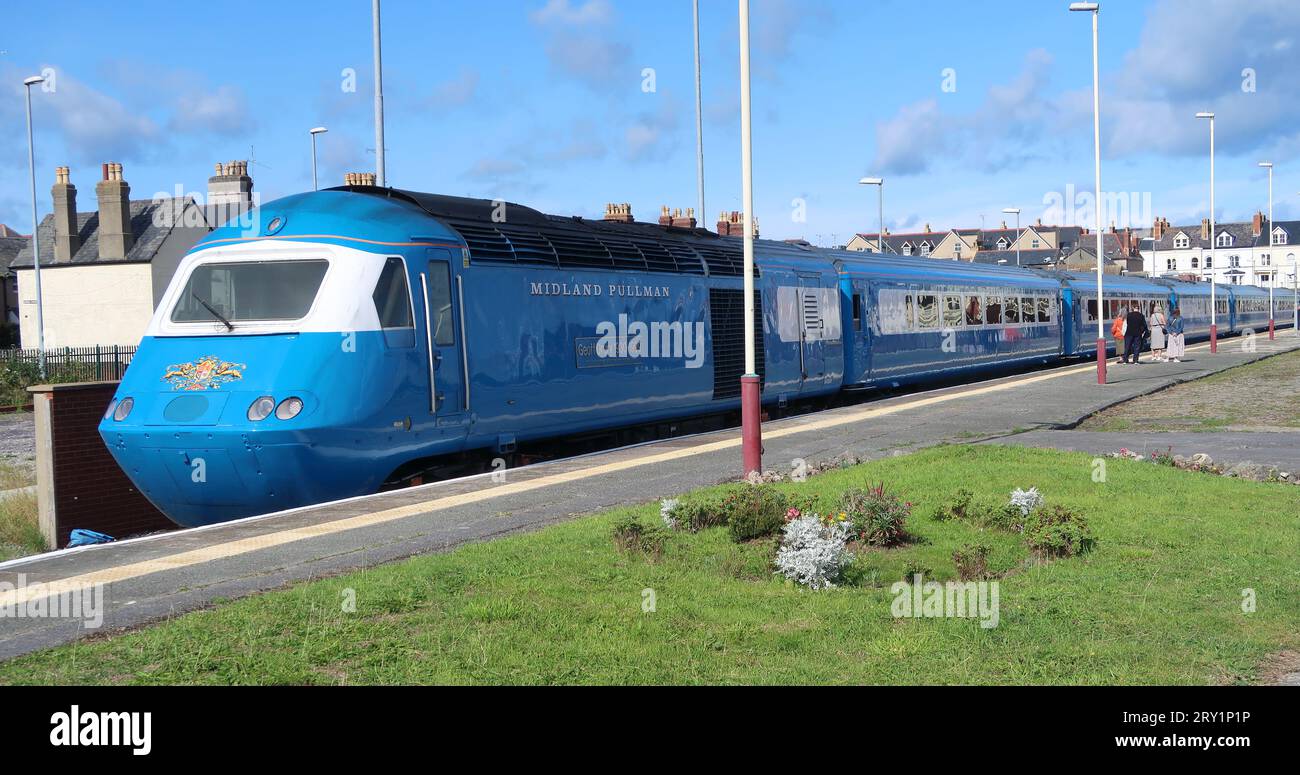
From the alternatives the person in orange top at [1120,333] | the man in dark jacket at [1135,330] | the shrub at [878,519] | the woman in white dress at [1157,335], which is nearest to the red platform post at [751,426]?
the shrub at [878,519]

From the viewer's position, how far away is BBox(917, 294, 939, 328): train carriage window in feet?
87.7

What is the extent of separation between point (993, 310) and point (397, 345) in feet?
76.5

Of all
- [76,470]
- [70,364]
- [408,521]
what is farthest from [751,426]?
[70,364]

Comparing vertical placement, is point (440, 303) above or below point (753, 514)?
above

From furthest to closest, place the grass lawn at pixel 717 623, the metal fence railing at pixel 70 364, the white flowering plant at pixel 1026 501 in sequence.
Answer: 1. the metal fence railing at pixel 70 364
2. the white flowering plant at pixel 1026 501
3. the grass lawn at pixel 717 623

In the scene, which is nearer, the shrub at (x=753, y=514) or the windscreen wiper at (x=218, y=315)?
the shrub at (x=753, y=514)

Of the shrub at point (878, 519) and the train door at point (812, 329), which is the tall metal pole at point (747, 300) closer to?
the shrub at point (878, 519)

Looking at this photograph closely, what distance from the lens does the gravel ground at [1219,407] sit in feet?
59.4

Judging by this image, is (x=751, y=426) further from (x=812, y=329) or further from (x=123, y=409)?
(x=812, y=329)

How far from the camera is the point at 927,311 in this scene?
27156mm

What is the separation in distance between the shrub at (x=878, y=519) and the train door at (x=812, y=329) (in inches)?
455

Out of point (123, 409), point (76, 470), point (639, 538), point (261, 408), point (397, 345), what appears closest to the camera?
point (639, 538)

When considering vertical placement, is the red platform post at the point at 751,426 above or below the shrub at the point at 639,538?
above
